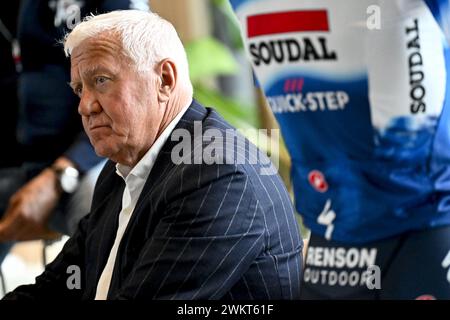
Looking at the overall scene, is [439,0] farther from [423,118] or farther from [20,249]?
[20,249]

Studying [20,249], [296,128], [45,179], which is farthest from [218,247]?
[20,249]

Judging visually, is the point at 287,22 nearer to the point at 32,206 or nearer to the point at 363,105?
the point at 363,105

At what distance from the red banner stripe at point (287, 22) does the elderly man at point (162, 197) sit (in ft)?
0.58

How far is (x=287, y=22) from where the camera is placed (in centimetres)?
204

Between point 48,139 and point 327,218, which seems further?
point 48,139

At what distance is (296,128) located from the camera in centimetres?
205

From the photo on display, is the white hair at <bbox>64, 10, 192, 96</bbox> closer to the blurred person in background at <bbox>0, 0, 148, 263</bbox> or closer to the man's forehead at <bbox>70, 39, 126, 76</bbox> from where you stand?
the man's forehead at <bbox>70, 39, 126, 76</bbox>

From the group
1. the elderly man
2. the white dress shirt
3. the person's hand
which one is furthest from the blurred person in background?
the white dress shirt

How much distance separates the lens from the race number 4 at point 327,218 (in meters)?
2.07

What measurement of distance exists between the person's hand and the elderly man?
49 centimetres

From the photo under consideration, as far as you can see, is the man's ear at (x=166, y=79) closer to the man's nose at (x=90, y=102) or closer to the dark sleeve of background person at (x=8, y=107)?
the man's nose at (x=90, y=102)

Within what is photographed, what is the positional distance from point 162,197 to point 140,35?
29 cm

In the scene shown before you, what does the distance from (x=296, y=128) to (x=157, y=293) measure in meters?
0.45

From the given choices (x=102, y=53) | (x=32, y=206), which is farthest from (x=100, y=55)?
(x=32, y=206)
